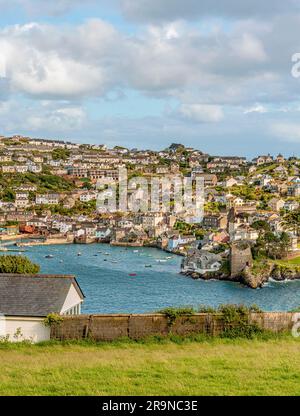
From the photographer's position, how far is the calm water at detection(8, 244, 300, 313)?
27647 mm

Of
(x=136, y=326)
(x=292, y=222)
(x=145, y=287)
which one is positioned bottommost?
(x=145, y=287)

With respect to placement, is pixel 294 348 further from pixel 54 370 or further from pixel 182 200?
pixel 182 200

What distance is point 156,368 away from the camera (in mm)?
6848

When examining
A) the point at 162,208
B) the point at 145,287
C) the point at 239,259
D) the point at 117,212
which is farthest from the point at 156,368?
the point at 117,212

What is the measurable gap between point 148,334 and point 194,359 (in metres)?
1.81

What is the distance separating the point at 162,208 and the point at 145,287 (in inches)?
1587

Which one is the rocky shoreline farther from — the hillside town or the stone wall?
the stone wall

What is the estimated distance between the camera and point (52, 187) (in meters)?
86.2

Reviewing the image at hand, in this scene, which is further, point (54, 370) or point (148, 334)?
point (148, 334)

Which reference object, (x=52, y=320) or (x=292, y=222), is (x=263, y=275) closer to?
(x=292, y=222)

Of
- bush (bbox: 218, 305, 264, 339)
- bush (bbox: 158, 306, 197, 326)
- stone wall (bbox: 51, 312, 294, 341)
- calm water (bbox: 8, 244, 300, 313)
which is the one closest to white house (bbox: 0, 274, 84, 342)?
stone wall (bbox: 51, 312, 294, 341)

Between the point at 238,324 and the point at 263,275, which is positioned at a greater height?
the point at 238,324

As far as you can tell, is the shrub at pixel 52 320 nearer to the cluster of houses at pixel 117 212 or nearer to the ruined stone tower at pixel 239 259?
the cluster of houses at pixel 117 212

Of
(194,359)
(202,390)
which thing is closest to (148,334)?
(194,359)
